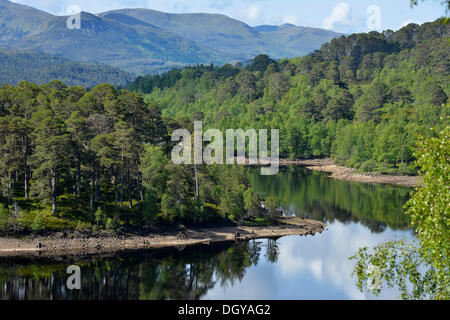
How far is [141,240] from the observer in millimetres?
52156

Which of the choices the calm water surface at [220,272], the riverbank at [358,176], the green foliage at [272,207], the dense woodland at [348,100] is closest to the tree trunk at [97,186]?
the calm water surface at [220,272]

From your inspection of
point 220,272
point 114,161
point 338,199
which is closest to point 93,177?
point 114,161

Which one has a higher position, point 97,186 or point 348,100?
point 348,100

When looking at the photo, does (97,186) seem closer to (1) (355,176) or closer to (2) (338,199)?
(2) (338,199)

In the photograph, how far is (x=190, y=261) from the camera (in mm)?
47594

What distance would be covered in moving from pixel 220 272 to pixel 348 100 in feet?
361

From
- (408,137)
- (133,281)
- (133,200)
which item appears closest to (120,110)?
(133,200)

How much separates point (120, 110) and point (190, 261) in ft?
84.0

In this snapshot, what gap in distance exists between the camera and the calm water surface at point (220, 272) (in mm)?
39094

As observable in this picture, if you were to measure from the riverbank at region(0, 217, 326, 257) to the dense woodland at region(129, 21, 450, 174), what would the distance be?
49142 mm

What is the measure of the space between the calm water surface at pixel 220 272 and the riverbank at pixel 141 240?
170cm

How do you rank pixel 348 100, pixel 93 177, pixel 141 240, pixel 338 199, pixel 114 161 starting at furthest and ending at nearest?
pixel 348 100 < pixel 338 199 < pixel 93 177 < pixel 114 161 < pixel 141 240

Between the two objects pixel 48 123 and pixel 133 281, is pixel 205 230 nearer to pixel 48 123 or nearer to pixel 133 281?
pixel 133 281

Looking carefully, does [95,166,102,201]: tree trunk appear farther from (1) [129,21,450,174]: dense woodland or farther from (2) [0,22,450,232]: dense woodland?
(1) [129,21,450,174]: dense woodland
